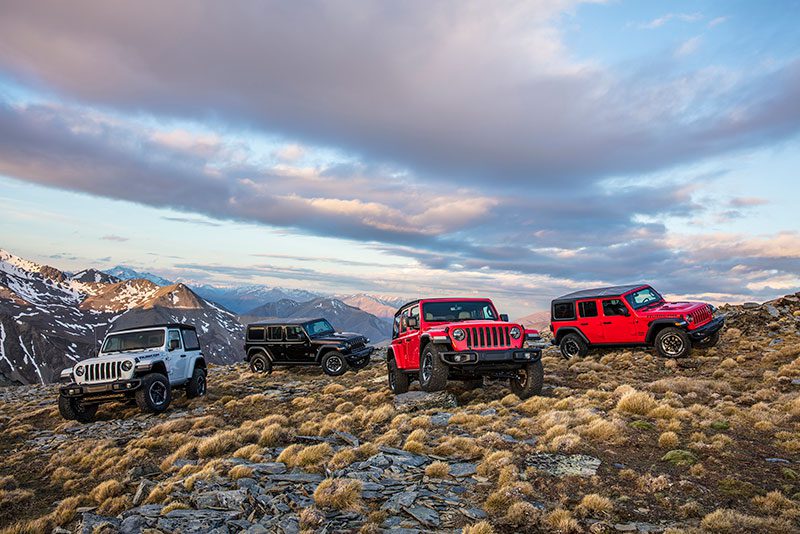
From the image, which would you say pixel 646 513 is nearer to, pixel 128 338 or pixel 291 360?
pixel 128 338

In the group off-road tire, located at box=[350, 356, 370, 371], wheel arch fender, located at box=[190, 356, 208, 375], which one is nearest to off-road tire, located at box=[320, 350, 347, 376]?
off-road tire, located at box=[350, 356, 370, 371]

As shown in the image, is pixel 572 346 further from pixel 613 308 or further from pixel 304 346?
pixel 304 346

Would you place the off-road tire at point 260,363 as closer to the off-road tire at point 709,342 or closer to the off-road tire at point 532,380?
the off-road tire at point 532,380

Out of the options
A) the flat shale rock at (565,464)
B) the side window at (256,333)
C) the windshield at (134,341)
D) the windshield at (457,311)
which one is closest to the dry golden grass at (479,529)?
the flat shale rock at (565,464)

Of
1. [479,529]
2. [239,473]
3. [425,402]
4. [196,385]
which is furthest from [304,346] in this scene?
[479,529]

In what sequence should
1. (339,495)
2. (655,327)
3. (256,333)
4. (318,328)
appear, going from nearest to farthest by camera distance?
(339,495), (655,327), (318,328), (256,333)

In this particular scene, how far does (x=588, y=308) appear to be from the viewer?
59.8 ft

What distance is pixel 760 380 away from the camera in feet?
43.2

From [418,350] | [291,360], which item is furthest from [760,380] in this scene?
[291,360]

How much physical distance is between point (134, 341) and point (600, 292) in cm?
1619

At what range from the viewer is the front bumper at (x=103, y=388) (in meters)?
13.1

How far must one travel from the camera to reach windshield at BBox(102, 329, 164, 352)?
596 inches

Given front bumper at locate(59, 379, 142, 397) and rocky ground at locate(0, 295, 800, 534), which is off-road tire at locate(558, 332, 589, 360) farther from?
front bumper at locate(59, 379, 142, 397)

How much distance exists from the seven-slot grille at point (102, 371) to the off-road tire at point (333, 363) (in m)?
8.08
